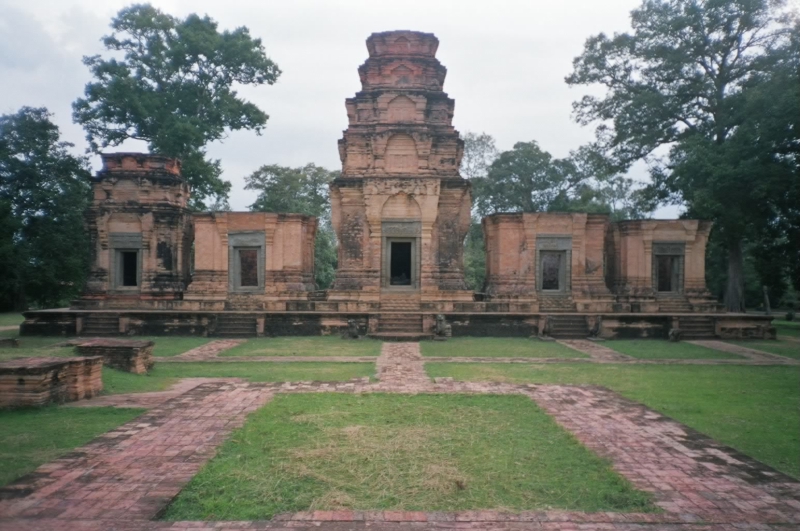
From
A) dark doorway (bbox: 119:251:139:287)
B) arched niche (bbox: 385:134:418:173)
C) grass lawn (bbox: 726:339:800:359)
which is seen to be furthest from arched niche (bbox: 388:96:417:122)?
grass lawn (bbox: 726:339:800:359)

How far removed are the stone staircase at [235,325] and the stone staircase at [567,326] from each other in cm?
1003

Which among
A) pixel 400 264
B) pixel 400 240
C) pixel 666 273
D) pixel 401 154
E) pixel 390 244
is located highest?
pixel 401 154

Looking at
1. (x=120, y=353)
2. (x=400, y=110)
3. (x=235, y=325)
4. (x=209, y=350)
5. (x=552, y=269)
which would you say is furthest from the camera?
(x=400, y=110)

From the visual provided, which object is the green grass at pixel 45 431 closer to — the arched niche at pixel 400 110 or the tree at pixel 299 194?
the arched niche at pixel 400 110

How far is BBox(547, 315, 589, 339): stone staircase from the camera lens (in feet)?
57.9

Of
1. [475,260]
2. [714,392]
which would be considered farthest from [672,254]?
[475,260]

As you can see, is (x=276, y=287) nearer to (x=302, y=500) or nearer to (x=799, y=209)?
(x=302, y=500)

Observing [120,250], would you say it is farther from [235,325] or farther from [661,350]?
[661,350]

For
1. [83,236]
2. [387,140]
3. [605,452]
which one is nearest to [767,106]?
[387,140]

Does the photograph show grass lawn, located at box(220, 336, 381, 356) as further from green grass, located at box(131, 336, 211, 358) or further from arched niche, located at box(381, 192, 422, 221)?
arched niche, located at box(381, 192, 422, 221)

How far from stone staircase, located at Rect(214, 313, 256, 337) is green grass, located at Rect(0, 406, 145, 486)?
33.8ft

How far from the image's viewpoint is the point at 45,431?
20.3ft

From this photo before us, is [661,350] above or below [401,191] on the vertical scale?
below

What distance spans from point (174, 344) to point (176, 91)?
19.1 m
